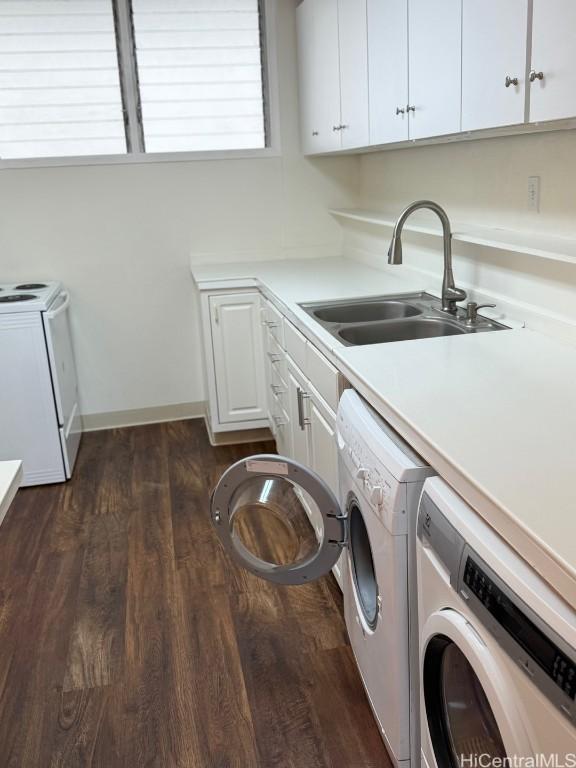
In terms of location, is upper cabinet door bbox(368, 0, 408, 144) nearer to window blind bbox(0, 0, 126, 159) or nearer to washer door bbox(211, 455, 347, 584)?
washer door bbox(211, 455, 347, 584)

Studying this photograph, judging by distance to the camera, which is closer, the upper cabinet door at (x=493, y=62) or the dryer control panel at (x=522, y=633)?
the dryer control panel at (x=522, y=633)

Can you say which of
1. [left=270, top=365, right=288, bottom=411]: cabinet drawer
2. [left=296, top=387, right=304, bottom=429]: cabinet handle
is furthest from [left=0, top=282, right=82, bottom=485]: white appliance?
[left=296, top=387, right=304, bottom=429]: cabinet handle

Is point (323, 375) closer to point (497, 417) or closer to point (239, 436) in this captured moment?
point (497, 417)

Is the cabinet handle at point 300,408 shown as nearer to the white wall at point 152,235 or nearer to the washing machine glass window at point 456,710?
the washing machine glass window at point 456,710

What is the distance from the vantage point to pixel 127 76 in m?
3.76

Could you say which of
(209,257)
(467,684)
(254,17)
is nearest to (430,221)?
(209,257)

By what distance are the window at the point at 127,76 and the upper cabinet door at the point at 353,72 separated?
1127mm

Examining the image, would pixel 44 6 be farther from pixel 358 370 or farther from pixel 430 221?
pixel 358 370

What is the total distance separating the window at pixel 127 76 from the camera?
12.0 ft

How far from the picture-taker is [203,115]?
390cm

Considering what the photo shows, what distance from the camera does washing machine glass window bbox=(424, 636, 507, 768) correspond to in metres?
1.10

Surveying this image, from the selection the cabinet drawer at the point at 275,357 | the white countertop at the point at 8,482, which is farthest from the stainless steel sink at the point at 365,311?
the white countertop at the point at 8,482

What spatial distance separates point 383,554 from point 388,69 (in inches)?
66.8

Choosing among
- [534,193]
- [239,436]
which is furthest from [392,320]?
[239,436]
